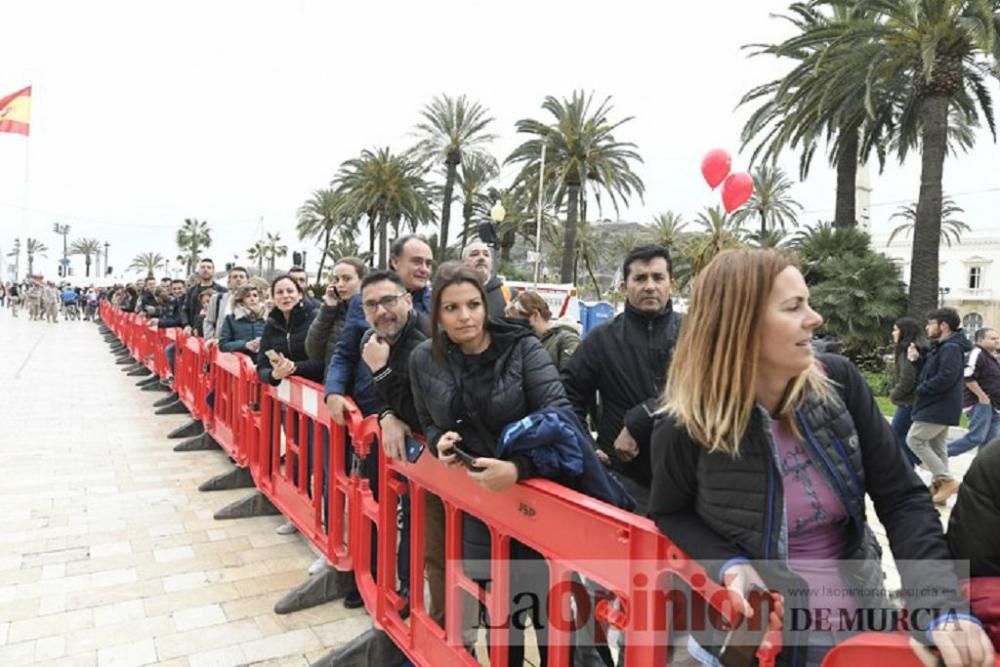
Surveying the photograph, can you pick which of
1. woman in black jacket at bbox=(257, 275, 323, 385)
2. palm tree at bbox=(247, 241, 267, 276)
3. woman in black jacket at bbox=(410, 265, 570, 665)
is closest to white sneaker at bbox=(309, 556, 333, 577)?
woman in black jacket at bbox=(257, 275, 323, 385)

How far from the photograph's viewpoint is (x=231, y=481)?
17.8 ft

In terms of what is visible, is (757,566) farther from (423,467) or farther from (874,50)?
(874,50)

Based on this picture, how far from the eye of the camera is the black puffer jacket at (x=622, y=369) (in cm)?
272

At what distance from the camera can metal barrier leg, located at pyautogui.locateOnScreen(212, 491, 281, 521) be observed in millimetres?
4734

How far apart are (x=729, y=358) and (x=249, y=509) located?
4.29 m

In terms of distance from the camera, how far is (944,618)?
1.15 meters

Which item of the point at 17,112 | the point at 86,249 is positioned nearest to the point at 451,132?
the point at 17,112

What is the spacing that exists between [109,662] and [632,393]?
263 cm

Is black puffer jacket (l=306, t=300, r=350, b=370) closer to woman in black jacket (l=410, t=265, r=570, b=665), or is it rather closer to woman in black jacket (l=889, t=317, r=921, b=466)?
woman in black jacket (l=410, t=265, r=570, b=665)

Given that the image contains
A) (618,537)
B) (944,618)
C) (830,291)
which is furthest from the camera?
(830,291)

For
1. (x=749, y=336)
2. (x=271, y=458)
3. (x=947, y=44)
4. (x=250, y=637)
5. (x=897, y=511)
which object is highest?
(x=947, y=44)

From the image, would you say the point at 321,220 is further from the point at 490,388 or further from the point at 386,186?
the point at 490,388

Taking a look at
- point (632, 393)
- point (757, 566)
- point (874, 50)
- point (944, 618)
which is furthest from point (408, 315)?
point (874, 50)

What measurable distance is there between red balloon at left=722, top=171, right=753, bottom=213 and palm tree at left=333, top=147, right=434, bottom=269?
20201mm
